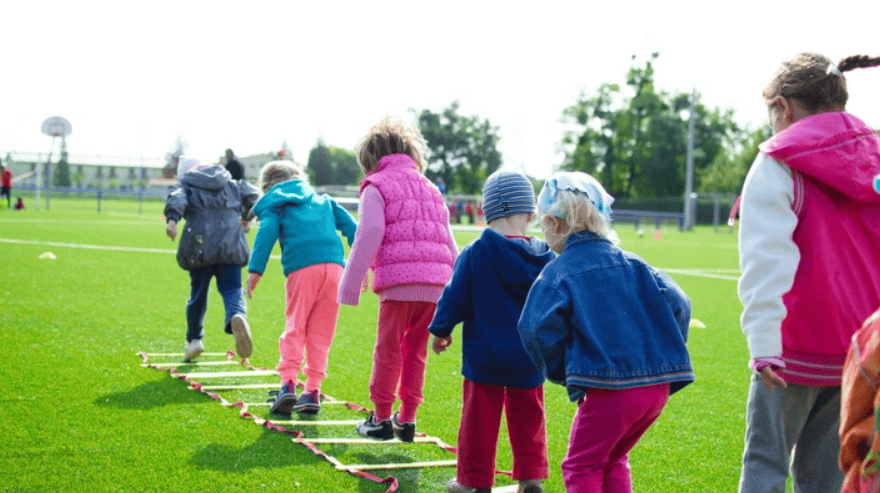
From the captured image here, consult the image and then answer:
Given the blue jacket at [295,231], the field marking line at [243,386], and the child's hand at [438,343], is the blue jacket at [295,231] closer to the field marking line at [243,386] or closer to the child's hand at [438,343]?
the field marking line at [243,386]

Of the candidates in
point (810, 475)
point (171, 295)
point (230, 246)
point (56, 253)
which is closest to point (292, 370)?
point (230, 246)

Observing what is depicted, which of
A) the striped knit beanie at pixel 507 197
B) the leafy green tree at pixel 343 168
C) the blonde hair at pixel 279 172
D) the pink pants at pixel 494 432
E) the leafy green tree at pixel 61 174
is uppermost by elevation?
the leafy green tree at pixel 343 168

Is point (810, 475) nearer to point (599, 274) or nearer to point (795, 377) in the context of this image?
point (795, 377)

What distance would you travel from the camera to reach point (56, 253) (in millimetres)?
15445

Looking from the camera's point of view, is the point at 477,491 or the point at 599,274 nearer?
the point at 599,274

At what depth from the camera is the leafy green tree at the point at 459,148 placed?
299 feet

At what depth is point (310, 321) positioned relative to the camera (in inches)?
215

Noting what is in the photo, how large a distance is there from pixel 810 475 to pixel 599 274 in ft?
3.20

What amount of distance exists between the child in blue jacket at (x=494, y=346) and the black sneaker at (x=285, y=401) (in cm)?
172

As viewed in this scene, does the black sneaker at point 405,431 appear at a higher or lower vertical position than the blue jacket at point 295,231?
lower

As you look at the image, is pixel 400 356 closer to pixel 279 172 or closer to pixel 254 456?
pixel 254 456

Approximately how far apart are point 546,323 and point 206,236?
4.39 meters

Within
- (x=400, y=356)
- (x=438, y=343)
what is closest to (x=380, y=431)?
(x=400, y=356)

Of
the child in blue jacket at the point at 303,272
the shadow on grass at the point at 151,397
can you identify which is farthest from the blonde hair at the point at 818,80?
the shadow on grass at the point at 151,397
